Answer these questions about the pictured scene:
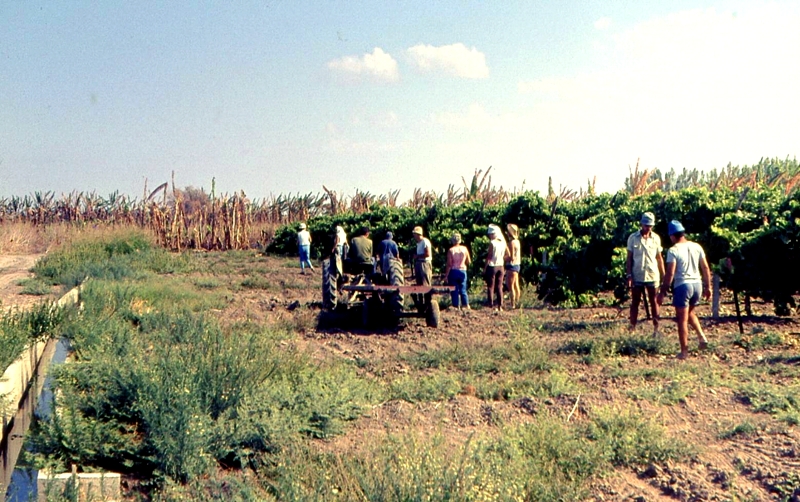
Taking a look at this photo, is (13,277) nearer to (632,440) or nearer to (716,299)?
(716,299)

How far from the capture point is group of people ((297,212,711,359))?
377 inches

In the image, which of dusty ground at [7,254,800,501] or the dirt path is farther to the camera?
the dirt path

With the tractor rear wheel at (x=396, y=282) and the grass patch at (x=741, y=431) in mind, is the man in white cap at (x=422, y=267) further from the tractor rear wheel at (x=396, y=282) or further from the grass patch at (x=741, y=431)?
the grass patch at (x=741, y=431)

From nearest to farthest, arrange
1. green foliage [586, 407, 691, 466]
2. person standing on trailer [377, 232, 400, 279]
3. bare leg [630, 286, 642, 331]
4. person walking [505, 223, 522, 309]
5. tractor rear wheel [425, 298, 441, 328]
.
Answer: green foliage [586, 407, 691, 466], bare leg [630, 286, 642, 331], tractor rear wheel [425, 298, 441, 328], person standing on trailer [377, 232, 400, 279], person walking [505, 223, 522, 309]

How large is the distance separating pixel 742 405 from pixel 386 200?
31.6 metres

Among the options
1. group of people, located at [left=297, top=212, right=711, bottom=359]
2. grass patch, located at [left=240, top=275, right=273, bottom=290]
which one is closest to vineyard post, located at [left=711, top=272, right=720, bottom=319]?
group of people, located at [left=297, top=212, right=711, bottom=359]

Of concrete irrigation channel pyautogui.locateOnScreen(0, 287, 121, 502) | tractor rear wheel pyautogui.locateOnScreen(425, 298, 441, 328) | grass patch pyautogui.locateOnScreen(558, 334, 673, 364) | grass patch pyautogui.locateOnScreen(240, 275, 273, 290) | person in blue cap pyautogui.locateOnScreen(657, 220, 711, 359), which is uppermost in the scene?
person in blue cap pyautogui.locateOnScreen(657, 220, 711, 359)

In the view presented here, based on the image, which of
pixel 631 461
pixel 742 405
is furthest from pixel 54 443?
pixel 742 405

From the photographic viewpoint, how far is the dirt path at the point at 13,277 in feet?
55.6

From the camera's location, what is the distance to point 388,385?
8.65 meters

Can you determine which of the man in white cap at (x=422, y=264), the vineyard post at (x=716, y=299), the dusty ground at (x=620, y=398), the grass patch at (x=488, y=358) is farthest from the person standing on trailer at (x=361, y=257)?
the vineyard post at (x=716, y=299)

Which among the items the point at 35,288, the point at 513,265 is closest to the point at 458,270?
the point at 513,265

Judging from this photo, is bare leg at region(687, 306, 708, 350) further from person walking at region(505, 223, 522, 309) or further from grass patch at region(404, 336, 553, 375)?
person walking at region(505, 223, 522, 309)

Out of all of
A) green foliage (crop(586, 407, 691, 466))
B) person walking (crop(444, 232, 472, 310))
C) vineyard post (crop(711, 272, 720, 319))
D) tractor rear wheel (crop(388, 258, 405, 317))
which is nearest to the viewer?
green foliage (crop(586, 407, 691, 466))
